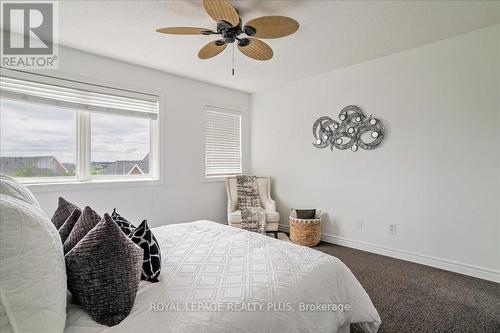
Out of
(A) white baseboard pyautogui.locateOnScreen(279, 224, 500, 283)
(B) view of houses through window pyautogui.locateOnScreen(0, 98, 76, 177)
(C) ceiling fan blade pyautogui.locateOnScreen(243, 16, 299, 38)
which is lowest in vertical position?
(A) white baseboard pyautogui.locateOnScreen(279, 224, 500, 283)

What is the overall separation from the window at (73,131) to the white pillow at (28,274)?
2596 millimetres

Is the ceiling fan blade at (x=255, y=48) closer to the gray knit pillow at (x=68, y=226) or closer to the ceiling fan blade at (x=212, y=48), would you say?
the ceiling fan blade at (x=212, y=48)

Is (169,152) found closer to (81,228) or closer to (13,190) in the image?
(81,228)

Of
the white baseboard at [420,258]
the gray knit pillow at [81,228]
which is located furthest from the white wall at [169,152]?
the gray knit pillow at [81,228]

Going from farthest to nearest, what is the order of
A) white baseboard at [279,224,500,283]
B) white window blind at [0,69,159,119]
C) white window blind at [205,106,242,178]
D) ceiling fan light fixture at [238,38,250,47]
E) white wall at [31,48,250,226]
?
white window blind at [205,106,242,178] → white wall at [31,48,250,226] → white window blind at [0,69,159,119] → white baseboard at [279,224,500,283] → ceiling fan light fixture at [238,38,250,47]

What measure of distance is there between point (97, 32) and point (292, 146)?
3.04 metres

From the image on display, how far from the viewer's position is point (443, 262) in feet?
9.46

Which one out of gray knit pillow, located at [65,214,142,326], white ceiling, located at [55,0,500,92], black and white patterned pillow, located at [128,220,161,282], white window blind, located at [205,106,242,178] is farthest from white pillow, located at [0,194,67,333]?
white window blind, located at [205,106,242,178]

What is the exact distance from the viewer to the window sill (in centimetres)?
283

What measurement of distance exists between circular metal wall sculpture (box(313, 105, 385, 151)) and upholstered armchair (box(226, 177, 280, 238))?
115cm

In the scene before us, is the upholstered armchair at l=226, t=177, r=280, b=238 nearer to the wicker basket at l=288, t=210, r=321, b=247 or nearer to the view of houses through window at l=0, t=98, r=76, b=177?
the wicker basket at l=288, t=210, r=321, b=247

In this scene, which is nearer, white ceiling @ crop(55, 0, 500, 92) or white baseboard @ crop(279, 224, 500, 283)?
white ceiling @ crop(55, 0, 500, 92)

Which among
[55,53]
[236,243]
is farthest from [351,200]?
[55,53]

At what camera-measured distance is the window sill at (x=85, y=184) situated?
283 cm
